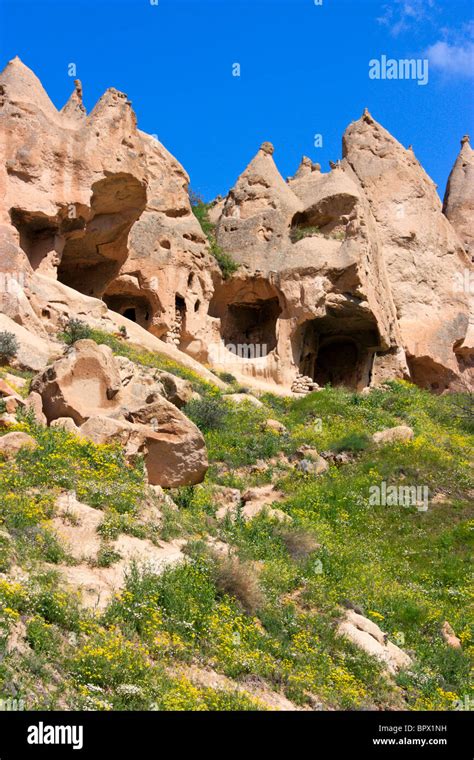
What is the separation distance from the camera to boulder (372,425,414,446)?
16016mm

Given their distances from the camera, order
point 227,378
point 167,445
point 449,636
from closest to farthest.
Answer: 1. point 449,636
2. point 167,445
3. point 227,378

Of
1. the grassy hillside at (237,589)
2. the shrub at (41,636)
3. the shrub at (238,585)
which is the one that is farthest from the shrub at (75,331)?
the shrub at (41,636)

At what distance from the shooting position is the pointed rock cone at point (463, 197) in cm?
3519

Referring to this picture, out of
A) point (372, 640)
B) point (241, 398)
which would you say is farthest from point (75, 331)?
point (372, 640)

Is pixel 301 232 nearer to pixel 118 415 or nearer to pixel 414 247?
pixel 414 247

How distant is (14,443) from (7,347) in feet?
17.9

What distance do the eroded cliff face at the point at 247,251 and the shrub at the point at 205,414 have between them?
3.61m

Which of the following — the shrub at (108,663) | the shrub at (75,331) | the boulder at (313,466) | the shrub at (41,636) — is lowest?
the shrub at (108,663)

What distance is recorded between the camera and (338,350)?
28.4m

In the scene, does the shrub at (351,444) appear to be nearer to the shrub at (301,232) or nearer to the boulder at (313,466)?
the boulder at (313,466)

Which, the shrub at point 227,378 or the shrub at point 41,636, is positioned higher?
the shrub at point 227,378

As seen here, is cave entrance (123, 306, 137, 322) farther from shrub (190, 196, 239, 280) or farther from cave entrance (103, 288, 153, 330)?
shrub (190, 196, 239, 280)

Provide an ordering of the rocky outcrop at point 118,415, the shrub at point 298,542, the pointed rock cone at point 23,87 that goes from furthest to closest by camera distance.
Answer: the pointed rock cone at point 23,87, the shrub at point 298,542, the rocky outcrop at point 118,415
